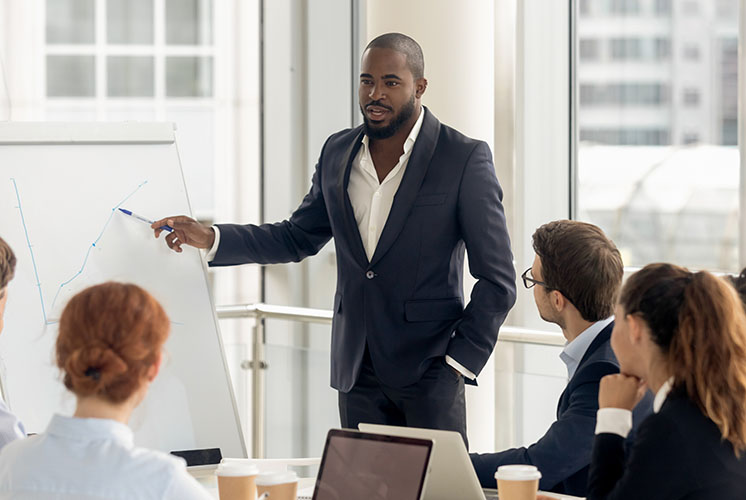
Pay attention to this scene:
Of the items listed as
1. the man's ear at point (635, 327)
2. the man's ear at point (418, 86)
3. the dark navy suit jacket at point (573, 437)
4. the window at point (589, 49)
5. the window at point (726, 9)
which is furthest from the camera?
the window at point (589, 49)

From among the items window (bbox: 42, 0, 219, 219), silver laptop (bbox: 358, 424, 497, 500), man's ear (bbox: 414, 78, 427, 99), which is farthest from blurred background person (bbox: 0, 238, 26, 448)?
window (bbox: 42, 0, 219, 219)

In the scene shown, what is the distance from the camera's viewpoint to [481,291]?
2477mm

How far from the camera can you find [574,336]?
2086mm

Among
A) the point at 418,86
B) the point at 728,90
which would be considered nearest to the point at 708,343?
the point at 418,86

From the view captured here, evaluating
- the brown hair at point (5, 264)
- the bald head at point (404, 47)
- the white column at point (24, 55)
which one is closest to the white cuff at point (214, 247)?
the bald head at point (404, 47)

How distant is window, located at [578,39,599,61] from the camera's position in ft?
12.6

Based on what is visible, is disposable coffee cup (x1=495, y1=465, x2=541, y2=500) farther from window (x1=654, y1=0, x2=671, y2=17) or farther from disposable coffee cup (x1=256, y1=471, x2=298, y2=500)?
window (x1=654, y1=0, x2=671, y2=17)

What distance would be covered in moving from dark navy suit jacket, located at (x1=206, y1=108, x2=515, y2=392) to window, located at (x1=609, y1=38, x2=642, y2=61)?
4.75 feet

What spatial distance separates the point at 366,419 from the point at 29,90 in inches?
153

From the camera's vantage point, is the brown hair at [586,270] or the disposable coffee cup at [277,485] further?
the brown hair at [586,270]

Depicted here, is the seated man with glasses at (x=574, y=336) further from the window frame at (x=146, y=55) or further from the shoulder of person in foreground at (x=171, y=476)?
the window frame at (x=146, y=55)

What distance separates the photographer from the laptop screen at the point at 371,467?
1534 millimetres

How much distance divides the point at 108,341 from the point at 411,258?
1.27m

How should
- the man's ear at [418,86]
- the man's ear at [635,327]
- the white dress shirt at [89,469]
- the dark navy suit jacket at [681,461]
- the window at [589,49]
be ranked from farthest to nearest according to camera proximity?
the window at [589,49] < the man's ear at [418,86] < the man's ear at [635,327] < the dark navy suit jacket at [681,461] < the white dress shirt at [89,469]
